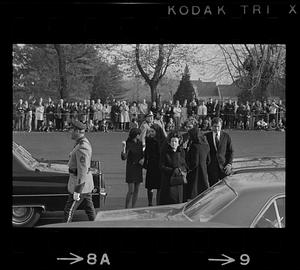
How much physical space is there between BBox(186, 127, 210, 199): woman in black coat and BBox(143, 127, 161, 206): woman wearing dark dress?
0.67 ft

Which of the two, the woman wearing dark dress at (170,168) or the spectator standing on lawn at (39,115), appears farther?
the woman wearing dark dress at (170,168)

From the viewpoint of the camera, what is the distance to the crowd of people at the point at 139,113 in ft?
13.3

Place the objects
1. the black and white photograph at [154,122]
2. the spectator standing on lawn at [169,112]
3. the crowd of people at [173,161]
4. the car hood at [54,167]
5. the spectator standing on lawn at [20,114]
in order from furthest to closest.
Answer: the car hood at [54,167] → the crowd of people at [173,161] → the spectator standing on lawn at [169,112] → the spectator standing on lawn at [20,114] → the black and white photograph at [154,122]

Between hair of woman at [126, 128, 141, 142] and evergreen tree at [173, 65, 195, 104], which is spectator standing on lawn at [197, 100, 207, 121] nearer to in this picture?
evergreen tree at [173, 65, 195, 104]

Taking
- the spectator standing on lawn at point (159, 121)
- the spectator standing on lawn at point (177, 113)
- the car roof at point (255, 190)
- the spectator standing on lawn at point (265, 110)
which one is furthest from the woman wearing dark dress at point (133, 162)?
the spectator standing on lawn at point (265, 110)

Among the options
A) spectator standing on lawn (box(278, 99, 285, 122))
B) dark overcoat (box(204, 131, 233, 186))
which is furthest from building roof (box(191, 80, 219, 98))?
spectator standing on lawn (box(278, 99, 285, 122))

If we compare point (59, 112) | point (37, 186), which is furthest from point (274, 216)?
point (37, 186)

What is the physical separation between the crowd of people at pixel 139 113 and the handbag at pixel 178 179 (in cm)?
31

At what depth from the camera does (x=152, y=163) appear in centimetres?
453

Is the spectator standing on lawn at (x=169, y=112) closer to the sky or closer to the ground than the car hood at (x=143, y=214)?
closer to the sky

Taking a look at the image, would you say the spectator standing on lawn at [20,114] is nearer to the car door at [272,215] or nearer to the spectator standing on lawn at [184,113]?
the spectator standing on lawn at [184,113]

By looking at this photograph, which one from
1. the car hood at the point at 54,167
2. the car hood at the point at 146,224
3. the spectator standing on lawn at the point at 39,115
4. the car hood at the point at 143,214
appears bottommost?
the car hood at the point at 146,224
